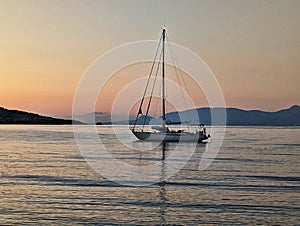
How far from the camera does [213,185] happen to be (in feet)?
115

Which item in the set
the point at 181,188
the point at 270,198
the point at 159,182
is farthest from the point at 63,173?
the point at 270,198

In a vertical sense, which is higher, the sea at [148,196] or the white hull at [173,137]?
the white hull at [173,137]

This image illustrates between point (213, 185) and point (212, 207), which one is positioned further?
point (213, 185)

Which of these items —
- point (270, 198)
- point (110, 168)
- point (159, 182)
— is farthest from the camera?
point (110, 168)

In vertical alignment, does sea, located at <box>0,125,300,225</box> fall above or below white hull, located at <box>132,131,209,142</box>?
below

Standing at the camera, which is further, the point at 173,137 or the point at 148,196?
the point at 173,137

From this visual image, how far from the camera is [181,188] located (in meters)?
33.3

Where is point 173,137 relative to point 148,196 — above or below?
above

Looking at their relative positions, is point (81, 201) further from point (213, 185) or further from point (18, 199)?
point (213, 185)

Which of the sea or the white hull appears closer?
the sea

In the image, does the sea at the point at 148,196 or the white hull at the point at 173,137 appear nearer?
the sea at the point at 148,196

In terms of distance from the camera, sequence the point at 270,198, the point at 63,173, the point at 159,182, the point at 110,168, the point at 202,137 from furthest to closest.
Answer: the point at 202,137
the point at 110,168
the point at 63,173
the point at 159,182
the point at 270,198

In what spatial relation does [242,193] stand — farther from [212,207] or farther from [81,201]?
[81,201]

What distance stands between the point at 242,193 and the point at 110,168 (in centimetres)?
1795
